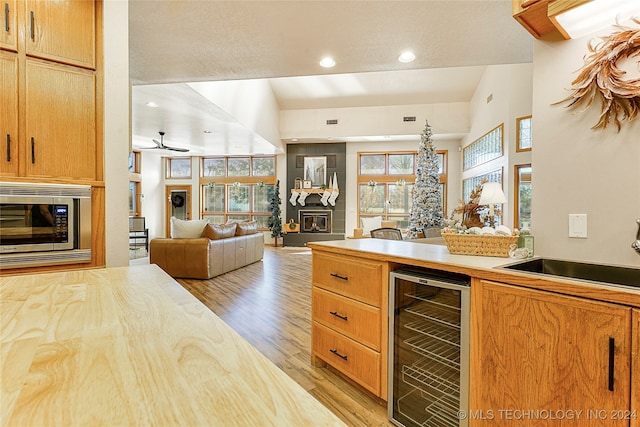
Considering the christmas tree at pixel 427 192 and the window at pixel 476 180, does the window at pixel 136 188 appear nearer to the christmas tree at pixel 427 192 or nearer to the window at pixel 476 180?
the christmas tree at pixel 427 192

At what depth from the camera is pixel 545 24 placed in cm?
169

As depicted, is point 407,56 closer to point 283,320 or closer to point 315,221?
point 283,320

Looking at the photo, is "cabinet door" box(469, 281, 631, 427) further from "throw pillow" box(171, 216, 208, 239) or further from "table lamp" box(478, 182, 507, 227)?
"throw pillow" box(171, 216, 208, 239)

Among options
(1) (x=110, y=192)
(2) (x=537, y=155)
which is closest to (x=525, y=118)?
(2) (x=537, y=155)

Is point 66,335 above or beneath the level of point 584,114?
beneath

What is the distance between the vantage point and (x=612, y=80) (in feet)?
5.00

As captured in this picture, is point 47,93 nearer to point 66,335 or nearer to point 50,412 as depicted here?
point 66,335

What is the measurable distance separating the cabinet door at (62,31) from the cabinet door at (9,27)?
0.14 feet

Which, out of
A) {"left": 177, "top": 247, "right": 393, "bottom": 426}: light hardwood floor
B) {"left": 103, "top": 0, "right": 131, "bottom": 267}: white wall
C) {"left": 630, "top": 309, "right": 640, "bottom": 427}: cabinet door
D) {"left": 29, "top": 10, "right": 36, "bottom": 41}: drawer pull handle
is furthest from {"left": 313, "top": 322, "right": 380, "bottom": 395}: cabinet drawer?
{"left": 29, "top": 10, "right": 36, "bottom": 41}: drawer pull handle

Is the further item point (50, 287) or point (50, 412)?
point (50, 287)

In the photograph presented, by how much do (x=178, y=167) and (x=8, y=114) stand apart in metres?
9.84

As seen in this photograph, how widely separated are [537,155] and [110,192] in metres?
2.48

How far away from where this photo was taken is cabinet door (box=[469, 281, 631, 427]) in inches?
42.4

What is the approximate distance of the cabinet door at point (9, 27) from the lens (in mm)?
1531
